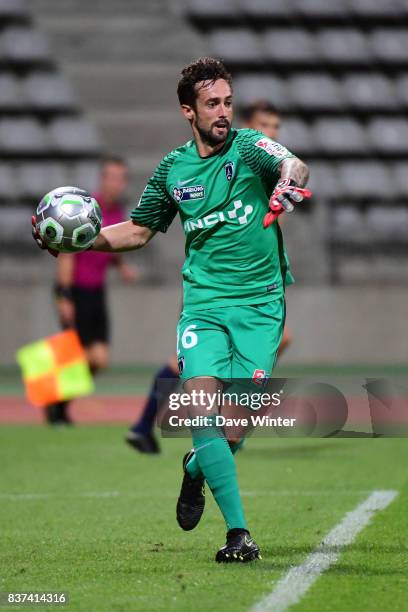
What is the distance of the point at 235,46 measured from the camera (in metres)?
24.7

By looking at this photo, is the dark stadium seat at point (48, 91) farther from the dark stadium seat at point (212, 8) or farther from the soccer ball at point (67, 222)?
the soccer ball at point (67, 222)

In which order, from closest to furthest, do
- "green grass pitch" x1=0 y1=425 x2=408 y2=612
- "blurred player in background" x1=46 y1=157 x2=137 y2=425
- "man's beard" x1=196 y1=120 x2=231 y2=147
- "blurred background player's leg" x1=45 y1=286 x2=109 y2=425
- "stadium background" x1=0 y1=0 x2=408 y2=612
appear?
1. "green grass pitch" x1=0 y1=425 x2=408 y2=612
2. "man's beard" x1=196 y1=120 x2=231 y2=147
3. "stadium background" x1=0 y1=0 x2=408 y2=612
4. "blurred player in background" x1=46 y1=157 x2=137 y2=425
5. "blurred background player's leg" x1=45 y1=286 x2=109 y2=425

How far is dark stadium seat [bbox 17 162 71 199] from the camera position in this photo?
23641 millimetres

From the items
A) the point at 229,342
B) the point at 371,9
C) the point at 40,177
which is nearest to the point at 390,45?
the point at 371,9

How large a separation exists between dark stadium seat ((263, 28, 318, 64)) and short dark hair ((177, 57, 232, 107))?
19538 mm

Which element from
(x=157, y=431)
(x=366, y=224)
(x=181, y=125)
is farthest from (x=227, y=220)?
(x=181, y=125)

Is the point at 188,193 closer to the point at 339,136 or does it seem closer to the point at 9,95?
the point at 339,136

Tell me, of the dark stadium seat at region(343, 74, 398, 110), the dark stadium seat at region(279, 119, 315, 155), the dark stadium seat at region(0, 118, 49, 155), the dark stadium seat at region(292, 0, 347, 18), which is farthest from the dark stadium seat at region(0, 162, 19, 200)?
the dark stadium seat at region(343, 74, 398, 110)

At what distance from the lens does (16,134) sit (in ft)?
79.3

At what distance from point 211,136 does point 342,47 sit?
19793mm

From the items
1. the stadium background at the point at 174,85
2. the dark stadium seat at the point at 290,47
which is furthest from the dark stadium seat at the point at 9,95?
the dark stadium seat at the point at 290,47

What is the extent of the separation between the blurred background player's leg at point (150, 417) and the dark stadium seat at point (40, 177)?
13737mm

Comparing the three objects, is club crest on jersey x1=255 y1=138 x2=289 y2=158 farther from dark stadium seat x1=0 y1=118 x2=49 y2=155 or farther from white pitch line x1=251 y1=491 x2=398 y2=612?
dark stadium seat x1=0 y1=118 x2=49 y2=155

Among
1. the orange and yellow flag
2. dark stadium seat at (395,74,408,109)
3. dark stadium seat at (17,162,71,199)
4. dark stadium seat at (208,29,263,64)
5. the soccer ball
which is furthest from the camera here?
dark stadium seat at (208,29,263,64)
